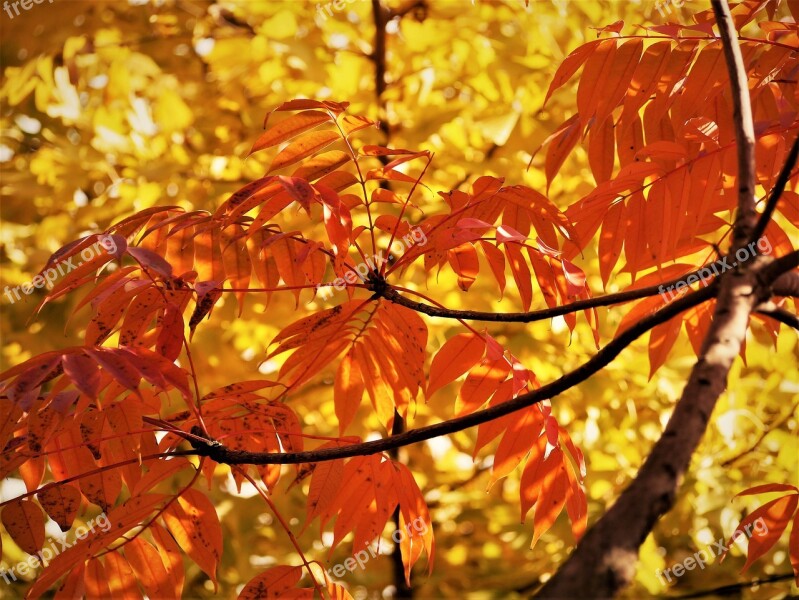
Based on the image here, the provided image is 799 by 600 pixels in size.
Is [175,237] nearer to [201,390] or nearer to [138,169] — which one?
[201,390]

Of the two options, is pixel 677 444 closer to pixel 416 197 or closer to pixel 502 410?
pixel 502 410

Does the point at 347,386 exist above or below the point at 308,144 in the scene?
below

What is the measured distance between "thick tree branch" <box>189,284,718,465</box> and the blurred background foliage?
3.66 ft

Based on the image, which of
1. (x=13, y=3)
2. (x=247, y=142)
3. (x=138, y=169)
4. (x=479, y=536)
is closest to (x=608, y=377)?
(x=479, y=536)

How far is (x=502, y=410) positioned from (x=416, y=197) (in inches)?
66.3

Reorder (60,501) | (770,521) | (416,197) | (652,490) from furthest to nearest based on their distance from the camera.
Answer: (416,197) → (770,521) → (60,501) → (652,490)

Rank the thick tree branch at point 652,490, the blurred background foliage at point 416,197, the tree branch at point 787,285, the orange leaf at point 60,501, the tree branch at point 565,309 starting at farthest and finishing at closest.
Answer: the blurred background foliage at point 416,197
the orange leaf at point 60,501
the tree branch at point 565,309
the tree branch at point 787,285
the thick tree branch at point 652,490

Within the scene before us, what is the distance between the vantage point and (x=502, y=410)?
2.21ft

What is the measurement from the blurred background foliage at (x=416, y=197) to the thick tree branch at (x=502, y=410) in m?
1.11

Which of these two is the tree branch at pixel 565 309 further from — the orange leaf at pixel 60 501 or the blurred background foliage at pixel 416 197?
the blurred background foliage at pixel 416 197

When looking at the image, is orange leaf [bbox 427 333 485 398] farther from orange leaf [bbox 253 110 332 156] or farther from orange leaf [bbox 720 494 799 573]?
orange leaf [bbox 720 494 799 573]

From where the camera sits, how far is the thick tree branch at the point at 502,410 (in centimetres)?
62

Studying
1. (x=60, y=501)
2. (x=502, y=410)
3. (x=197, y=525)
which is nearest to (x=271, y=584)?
(x=197, y=525)

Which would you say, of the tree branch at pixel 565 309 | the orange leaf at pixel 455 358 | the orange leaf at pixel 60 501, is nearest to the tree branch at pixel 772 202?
the tree branch at pixel 565 309
